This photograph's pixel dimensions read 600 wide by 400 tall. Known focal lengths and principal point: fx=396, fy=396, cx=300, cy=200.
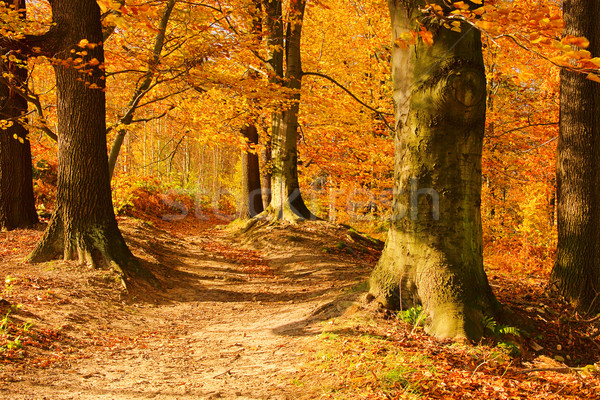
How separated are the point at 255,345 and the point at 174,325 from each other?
1659 millimetres

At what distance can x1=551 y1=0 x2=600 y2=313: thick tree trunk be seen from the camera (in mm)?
5766

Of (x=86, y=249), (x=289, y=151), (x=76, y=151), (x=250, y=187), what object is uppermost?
(x=289, y=151)

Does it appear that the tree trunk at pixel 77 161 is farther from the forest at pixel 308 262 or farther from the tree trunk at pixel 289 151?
the tree trunk at pixel 289 151

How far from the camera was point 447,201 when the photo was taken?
13.4 ft

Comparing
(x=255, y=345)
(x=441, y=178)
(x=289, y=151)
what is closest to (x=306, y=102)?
(x=289, y=151)

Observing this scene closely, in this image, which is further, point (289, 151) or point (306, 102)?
point (306, 102)

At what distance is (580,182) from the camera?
5.86 m

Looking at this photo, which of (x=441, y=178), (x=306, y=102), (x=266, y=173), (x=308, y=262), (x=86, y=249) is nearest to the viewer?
(x=441, y=178)

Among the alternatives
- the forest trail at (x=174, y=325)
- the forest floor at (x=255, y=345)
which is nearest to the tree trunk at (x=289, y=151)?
the forest trail at (x=174, y=325)

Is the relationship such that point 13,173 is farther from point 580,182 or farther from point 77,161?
point 580,182

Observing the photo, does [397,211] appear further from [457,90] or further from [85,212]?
[85,212]

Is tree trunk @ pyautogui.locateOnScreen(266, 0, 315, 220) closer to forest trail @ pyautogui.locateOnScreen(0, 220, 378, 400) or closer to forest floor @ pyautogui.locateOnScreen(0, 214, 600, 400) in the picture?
forest trail @ pyautogui.locateOnScreen(0, 220, 378, 400)

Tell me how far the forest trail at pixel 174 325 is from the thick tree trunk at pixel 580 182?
3177 millimetres

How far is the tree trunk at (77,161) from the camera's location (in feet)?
20.6
